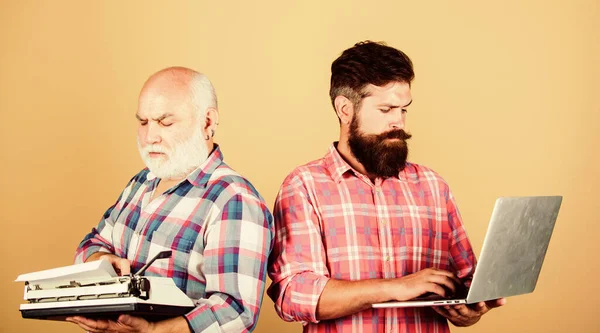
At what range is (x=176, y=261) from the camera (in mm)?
2057

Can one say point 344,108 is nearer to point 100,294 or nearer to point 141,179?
point 141,179

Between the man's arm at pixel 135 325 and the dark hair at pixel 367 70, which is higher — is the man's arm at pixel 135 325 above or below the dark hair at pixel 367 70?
below

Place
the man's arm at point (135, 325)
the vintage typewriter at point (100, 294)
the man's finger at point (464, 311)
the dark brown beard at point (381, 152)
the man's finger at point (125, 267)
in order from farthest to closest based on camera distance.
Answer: the dark brown beard at point (381, 152) → the man's finger at point (464, 311) → the man's finger at point (125, 267) → the man's arm at point (135, 325) → the vintage typewriter at point (100, 294)

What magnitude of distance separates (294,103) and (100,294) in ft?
5.37

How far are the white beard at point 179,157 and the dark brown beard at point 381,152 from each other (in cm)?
47

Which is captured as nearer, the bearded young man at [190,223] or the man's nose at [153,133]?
the bearded young man at [190,223]

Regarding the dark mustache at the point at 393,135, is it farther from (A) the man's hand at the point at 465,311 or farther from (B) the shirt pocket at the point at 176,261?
(B) the shirt pocket at the point at 176,261

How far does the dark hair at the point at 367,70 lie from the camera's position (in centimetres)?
239

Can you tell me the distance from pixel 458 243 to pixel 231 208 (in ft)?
2.41

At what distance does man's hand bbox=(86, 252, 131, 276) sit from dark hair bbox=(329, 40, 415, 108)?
2.71ft

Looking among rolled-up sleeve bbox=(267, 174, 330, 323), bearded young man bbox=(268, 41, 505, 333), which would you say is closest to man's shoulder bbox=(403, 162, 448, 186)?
bearded young man bbox=(268, 41, 505, 333)

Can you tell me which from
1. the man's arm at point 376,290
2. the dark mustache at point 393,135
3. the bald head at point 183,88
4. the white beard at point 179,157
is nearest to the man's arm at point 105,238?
the white beard at point 179,157

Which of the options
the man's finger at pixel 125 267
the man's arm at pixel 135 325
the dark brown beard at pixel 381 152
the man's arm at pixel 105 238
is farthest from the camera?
the dark brown beard at pixel 381 152

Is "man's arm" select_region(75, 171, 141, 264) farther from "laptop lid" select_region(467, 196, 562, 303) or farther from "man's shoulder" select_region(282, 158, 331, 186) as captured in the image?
"laptop lid" select_region(467, 196, 562, 303)
